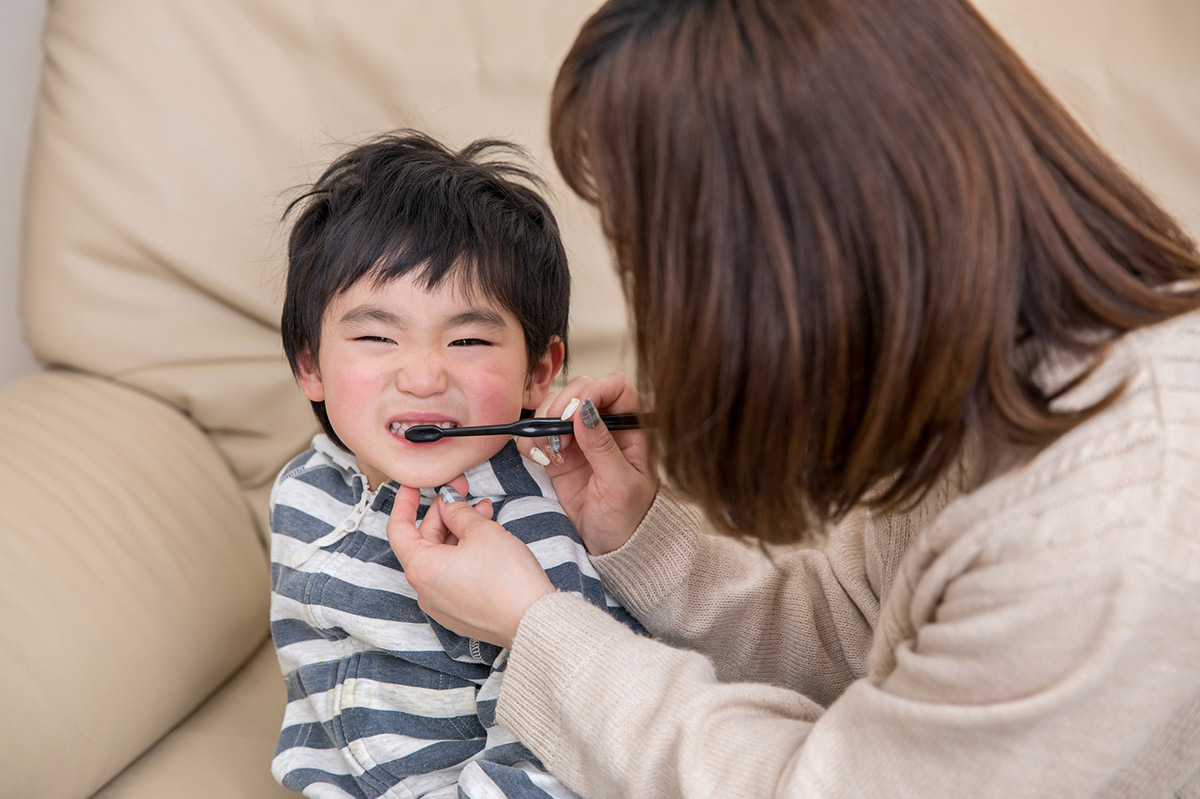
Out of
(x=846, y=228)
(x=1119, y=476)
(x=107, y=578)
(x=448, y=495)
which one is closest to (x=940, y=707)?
(x=1119, y=476)

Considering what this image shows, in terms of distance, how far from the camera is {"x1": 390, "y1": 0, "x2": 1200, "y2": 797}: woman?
21.4 inches

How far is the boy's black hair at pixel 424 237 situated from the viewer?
977 mm

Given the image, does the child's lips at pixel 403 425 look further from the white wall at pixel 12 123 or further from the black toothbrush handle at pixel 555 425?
the white wall at pixel 12 123

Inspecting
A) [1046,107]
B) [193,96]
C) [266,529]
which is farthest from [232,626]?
[1046,107]

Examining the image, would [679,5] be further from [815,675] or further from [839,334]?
[815,675]

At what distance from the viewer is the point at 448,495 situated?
981 mm

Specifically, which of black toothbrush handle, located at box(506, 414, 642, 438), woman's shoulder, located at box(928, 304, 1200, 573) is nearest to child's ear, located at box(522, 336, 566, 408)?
black toothbrush handle, located at box(506, 414, 642, 438)

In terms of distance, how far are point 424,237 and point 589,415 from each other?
0.82ft

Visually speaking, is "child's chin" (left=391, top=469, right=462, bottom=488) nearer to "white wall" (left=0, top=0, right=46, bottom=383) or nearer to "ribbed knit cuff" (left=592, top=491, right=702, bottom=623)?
"ribbed knit cuff" (left=592, top=491, right=702, bottom=623)

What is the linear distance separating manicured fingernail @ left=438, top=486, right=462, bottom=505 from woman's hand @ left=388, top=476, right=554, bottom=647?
2cm

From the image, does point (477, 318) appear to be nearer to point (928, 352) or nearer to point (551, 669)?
point (551, 669)

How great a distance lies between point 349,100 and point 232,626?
0.73m

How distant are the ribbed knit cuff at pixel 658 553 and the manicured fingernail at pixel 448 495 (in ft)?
0.56

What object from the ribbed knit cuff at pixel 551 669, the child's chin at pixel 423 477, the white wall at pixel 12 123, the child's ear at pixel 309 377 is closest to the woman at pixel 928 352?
the ribbed knit cuff at pixel 551 669
